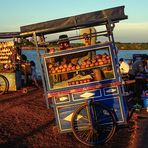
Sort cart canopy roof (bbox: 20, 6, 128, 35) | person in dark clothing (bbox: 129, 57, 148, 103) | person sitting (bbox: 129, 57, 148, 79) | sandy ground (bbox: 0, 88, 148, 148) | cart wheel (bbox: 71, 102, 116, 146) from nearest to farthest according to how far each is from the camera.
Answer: cart canopy roof (bbox: 20, 6, 128, 35)
cart wheel (bbox: 71, 102, 116, 146)
sandy ground (bbox: 0, 88, 148, 148)
person in dark clothing (bbox: 129, 57, 148, 103)
person sitting (bbox: 129, 57, 148, 79)

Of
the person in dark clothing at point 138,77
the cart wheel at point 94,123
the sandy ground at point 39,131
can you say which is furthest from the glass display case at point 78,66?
the person in dark clothing at point 138,77

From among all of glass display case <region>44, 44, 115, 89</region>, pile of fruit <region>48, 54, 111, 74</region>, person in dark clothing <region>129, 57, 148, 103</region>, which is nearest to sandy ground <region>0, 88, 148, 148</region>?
glass display case <region>44, 44, 115, 89</region>

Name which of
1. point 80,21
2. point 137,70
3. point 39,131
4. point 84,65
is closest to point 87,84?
point 84,65

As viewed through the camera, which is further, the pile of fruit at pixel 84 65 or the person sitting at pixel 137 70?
the person sitting at pixel 137 70

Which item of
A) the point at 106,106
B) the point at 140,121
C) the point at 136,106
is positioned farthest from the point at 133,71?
the point at 106,106

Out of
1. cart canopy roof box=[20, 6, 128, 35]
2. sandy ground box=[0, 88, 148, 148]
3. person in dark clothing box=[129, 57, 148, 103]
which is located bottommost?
sandy ground box=[0, 88, 148, 148]

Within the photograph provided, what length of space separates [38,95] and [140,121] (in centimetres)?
653

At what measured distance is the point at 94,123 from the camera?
8.99m

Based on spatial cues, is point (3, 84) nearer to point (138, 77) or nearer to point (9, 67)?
point (9, 67)

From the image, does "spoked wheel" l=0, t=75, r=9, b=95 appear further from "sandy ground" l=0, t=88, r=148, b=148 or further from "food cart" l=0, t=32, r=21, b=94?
"sandy ground" l=0, t=88, r=148, b=148

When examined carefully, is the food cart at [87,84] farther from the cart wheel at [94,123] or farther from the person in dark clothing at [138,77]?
the person in dark clothing at [138,77]

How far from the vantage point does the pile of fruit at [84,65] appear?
30.0ft

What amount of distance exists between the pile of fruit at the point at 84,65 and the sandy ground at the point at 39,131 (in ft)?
5.57

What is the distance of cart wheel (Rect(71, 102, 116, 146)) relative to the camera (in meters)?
8.95
